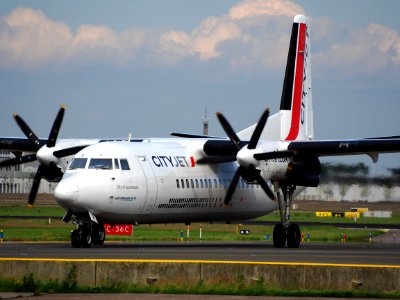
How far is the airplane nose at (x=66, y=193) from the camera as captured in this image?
29.8 m

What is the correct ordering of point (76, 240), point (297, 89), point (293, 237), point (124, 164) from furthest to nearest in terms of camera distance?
point (297, 89)
point (293, 237)
point (124, 164)
point (76, 240)

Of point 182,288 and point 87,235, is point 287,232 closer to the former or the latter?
point 87,235

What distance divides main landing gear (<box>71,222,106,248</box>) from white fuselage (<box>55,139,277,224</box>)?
15.1 inches

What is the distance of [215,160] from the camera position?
37719 mm

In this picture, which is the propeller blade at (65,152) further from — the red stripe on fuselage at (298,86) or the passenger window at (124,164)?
the red stripe on fuselage at (298,86)

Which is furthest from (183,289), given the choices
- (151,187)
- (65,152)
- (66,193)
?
(65,152)

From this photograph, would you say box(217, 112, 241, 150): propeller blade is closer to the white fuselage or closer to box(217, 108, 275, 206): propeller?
box(217, 108, 275, 206): propeller

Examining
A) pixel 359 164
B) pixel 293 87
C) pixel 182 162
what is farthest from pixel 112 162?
pixel 359 164

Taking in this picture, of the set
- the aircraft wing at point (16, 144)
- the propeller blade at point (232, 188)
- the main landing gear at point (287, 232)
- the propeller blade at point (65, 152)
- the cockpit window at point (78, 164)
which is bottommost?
the main landing gear at point (287, 232)

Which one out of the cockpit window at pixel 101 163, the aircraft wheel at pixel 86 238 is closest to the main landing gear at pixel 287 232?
the cockpit window at pixel 101 163

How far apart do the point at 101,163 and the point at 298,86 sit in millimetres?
11254

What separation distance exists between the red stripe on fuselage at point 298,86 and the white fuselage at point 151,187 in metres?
2.79

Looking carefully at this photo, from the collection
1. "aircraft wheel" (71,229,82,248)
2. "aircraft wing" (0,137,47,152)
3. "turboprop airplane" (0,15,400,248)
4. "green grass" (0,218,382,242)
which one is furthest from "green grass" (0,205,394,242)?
"aircraft wheel" (71,229,82,248)

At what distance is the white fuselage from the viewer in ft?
101
